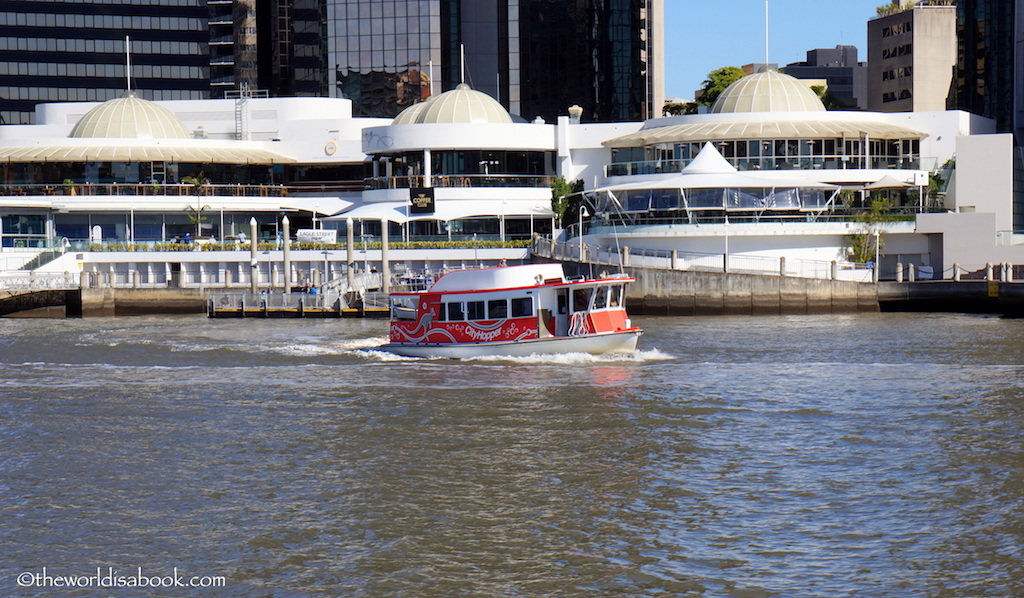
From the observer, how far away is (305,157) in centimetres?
9694

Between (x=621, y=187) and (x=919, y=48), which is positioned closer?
(x=621, y=187)

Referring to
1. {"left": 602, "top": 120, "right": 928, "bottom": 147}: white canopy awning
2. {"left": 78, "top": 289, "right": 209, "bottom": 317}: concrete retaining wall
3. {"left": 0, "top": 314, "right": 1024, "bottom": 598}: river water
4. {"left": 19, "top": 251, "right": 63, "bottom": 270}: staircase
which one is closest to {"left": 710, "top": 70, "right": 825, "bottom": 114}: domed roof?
{"left": 602, "top": 120, "right": 928, "bottom": 147}: white canopy awning

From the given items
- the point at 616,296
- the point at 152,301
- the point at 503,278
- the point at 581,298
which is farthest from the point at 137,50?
the point at 581,298

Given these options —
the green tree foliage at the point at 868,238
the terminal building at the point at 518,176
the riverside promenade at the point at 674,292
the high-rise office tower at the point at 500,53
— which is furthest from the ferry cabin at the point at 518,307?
the high-rise office tower at the point at 500,53

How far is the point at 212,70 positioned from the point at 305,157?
1857 inches

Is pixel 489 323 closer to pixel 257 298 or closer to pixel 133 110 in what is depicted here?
pixel 257 298

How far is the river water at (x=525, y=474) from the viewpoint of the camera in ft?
65.2

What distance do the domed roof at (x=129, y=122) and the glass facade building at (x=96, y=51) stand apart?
4206cm

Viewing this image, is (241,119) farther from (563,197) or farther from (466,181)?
(563,197)

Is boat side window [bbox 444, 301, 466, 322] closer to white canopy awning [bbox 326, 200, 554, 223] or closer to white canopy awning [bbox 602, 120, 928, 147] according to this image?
white canopy awning [bbox 326, 200, 554, 223]

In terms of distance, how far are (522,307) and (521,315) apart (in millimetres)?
266

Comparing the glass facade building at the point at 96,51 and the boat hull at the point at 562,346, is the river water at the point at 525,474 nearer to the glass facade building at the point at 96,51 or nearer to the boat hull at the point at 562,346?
the boat hull at the point at 562,346

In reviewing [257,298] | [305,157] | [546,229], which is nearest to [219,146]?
[305,157]

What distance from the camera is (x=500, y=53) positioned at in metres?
119
